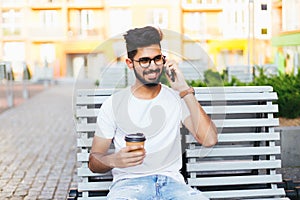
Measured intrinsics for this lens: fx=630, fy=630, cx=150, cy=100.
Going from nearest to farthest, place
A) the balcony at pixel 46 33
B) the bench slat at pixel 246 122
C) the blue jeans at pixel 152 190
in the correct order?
the blue jeans at pixel 152 190 < the bench slat at pixel 246 122 < the balcony at pixel 46 33

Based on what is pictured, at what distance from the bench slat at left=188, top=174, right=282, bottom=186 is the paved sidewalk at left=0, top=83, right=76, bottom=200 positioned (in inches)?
73.0

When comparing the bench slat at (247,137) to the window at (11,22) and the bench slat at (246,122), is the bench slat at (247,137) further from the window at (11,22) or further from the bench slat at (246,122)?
the window at (11,22)

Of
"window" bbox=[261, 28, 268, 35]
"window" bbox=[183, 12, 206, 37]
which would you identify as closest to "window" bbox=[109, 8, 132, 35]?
"window" bbox=[183, 12, 206, 37]

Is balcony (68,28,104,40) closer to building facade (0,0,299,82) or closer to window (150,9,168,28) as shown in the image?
building facade (0,0,299,82)

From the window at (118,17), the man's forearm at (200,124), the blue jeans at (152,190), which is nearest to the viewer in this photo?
the blue jeans at (152,190)

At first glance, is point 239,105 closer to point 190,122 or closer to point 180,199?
point 190,122

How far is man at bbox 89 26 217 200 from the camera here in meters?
3.31

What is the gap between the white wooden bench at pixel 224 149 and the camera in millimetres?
3740

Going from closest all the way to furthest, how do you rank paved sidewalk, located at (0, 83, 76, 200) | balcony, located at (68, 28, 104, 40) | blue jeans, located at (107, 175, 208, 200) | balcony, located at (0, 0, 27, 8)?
blue jeans, located at (107, 175, 208, 200) → paved sidewalk, located at (0, 83, 76, 200) → balcony, located at (0, 0, 27, 8) → balcony, located at (68, 28, 104, 40)

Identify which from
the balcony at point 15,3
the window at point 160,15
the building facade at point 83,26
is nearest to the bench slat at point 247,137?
the building facade at point 83,26

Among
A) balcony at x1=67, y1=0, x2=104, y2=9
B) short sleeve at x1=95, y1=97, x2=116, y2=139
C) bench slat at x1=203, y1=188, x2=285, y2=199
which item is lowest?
bench slat at x1=203, y1=188, x2=285, y2=199

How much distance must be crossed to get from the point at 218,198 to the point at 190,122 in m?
0.59

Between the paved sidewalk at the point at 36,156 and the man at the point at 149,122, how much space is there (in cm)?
206

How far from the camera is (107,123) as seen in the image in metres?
3.37
